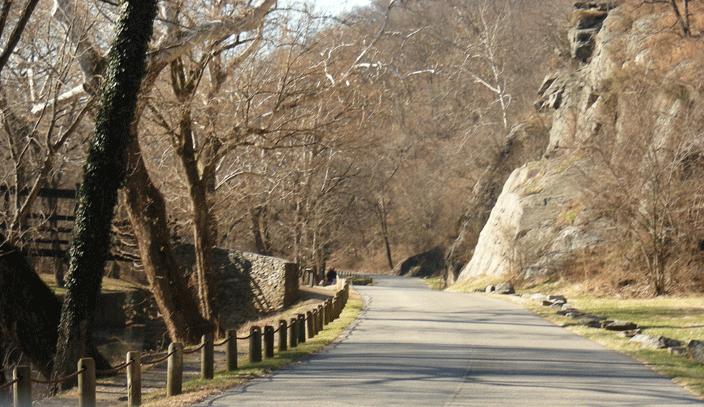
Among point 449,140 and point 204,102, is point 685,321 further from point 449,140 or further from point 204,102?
point 449,140

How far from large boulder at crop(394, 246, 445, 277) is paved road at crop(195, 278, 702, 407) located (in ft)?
189

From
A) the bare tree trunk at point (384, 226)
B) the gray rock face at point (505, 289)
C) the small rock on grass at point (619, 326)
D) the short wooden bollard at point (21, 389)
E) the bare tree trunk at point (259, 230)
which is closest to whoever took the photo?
the short wooden bollard at point (21, 389)

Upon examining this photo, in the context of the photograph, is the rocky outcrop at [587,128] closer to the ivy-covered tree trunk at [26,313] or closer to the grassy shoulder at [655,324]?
the grassy shoulder at [655,324]

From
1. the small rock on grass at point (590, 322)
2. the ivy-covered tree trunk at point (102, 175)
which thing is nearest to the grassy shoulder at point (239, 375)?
the ivy-covered tree trunk at point (102, 175)

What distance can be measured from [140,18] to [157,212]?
7602 mm

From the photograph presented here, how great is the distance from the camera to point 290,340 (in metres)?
20.1

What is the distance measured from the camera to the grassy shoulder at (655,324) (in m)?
15.5

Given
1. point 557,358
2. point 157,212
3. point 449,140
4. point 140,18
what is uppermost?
point 449,140

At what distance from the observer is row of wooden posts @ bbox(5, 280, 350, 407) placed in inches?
414

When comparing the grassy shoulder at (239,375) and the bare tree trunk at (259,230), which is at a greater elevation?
the bare tree trunk at (259,230)

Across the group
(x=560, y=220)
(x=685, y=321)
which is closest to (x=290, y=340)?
(x=685, y=321)

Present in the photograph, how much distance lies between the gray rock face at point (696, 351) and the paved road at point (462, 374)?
1118mm

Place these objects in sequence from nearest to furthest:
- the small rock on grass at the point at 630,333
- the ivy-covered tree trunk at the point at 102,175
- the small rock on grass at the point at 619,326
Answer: the ivy-covered tree trunk at the point at 102,175 → the small rock on grass at the point at 630,333 → the small rock on grass at the point at 619,326

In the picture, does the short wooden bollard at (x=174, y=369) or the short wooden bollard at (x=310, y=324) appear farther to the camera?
the short wooden bollard at (x=310, y=324)
